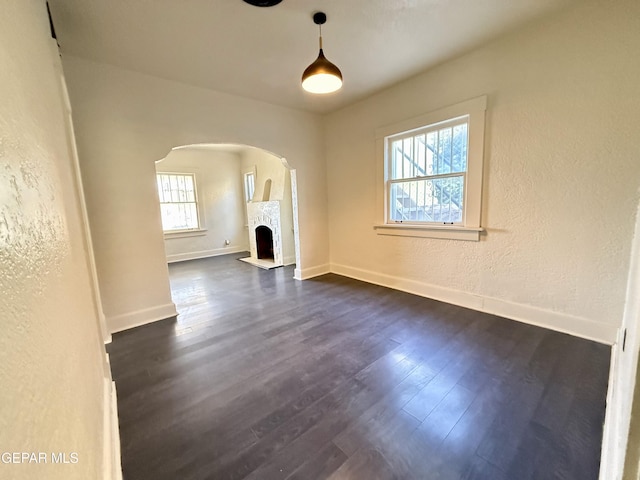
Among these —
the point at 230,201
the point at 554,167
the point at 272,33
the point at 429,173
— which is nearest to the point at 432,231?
the point at 429,173

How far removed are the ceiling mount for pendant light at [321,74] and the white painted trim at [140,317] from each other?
2.74m

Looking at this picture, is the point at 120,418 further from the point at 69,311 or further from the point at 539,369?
the point at 539,369

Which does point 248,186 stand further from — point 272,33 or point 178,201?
point 272,33

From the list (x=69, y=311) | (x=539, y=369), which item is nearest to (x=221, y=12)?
(x=69, y=311)

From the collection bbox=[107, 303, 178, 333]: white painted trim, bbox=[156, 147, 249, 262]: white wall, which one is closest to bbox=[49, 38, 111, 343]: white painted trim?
bbox=[107, 303, 178, 333]: white painted trim

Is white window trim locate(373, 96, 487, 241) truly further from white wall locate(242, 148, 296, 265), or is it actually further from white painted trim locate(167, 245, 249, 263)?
white painted trim locate(167, 245, 249, 263)

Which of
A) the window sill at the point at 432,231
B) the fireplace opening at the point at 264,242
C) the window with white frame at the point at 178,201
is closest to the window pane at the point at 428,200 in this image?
the window sill at the point at 432,231

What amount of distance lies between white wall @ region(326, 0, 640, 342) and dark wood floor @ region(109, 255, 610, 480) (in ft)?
1.13

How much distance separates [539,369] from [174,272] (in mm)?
5399

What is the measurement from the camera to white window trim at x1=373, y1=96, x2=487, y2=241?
265cm

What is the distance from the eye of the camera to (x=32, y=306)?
0.53 m

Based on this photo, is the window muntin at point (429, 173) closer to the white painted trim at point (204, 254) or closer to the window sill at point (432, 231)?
the window sill at point (432, 231)

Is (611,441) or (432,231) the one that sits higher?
(432,231)

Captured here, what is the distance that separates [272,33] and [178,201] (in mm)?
5030
